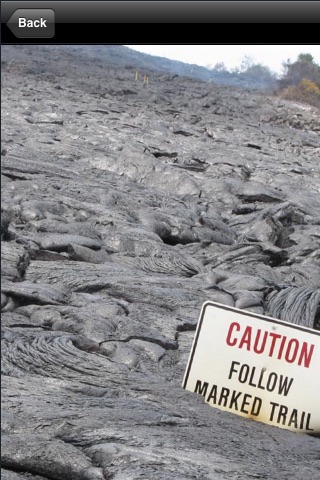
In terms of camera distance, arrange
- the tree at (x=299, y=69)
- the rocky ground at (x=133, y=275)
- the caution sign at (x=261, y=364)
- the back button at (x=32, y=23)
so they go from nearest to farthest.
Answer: the back button at (x=32, y=23), the rocky ground at (x=133, y=275), the caution sign at (x=261, y=364), the tree at (x=299, y=69)

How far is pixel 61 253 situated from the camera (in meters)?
5.93

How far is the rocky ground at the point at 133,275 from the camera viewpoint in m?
2.76

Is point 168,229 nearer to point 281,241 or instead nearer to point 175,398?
point 281,241

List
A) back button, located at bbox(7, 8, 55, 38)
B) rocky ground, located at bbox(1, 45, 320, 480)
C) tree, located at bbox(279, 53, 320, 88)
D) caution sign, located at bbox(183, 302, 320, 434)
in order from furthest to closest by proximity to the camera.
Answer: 1. tree, located at bbox(279, 53, 320, 88)
2. caution sign, located at bbox(183, 302, 320, 434)
3. rocky ground, located at bbox(1, 45, 320, 480)
4. back button, located at bbox(7, 8, 55, 38)

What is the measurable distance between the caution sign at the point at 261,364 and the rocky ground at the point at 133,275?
84 mm

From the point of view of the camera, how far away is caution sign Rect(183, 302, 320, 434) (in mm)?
2920

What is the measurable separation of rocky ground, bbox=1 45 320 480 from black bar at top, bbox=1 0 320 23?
0.62m

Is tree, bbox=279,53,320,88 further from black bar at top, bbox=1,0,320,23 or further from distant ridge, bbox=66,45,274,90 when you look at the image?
black bar at top, bbox=1,0,320,23

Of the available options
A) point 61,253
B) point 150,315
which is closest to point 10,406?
point 150,315

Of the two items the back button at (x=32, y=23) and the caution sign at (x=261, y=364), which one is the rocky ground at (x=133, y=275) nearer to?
the caution sign at (x=261, y=364)

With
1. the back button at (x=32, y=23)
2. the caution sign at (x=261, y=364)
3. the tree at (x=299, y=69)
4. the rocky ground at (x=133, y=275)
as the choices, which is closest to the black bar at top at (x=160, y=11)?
the back button at (x=32, y=23)

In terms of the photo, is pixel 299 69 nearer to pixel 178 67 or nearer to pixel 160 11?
pixel 178 67

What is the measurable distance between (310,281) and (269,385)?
4013 mm

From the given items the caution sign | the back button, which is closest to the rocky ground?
the caution sign
